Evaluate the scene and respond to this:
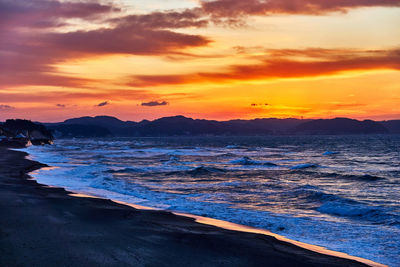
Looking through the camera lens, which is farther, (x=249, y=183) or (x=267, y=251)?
(x=249, y=183)

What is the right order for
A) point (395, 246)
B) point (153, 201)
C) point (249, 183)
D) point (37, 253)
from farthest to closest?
point (249, 183)
point (153, 201)
point (395, 246)
point (37, 253)

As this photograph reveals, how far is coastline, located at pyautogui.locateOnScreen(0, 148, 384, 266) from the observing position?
31.2ft

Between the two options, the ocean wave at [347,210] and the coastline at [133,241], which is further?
the ocean wave at [347,210]

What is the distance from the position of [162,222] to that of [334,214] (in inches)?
346

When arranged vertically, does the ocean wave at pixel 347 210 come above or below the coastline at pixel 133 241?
below

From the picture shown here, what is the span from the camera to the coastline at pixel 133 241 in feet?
31.2

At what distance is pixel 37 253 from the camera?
9.36 meters

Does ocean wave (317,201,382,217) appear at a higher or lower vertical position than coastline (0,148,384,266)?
lower

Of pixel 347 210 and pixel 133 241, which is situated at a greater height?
pixel 133 241

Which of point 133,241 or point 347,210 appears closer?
point 133,241

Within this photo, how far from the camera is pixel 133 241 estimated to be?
11.4m

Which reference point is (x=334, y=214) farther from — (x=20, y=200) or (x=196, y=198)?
(x=20, y=200)

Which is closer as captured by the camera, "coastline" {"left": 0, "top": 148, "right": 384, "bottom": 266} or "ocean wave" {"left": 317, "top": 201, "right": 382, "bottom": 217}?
"coastline" {"left": 0, "top": 148, "right": 384, "bottom": 266}

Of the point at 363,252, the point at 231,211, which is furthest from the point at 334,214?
the point at 363,252
